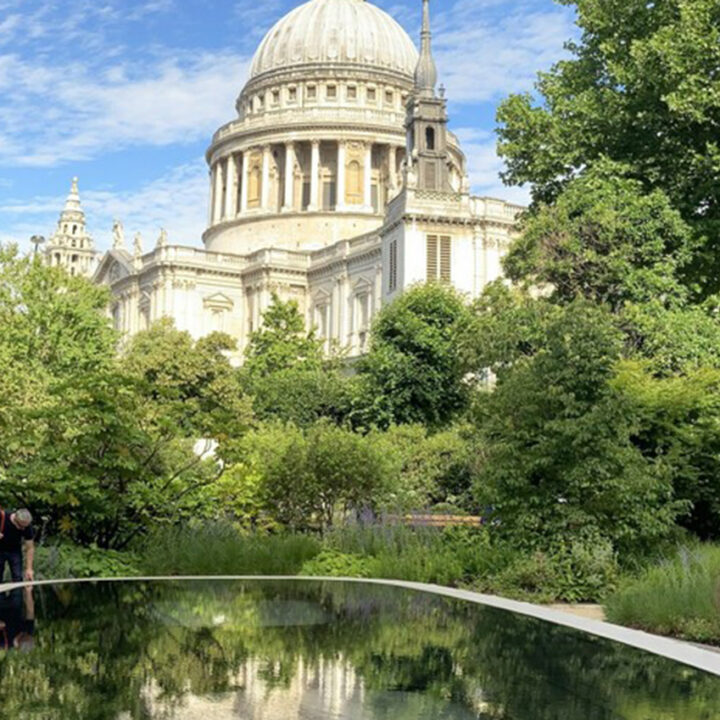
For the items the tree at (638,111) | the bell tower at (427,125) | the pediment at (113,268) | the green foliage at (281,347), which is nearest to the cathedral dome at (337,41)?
the pediment at (113,268)

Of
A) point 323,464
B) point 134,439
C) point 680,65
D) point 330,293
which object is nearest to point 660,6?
point 680,65

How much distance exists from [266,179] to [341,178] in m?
6.99

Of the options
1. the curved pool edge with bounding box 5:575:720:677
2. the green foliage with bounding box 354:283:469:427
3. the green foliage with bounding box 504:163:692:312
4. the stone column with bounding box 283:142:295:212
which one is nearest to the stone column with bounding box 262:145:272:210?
the stone column with bounding box 283:142:295:212

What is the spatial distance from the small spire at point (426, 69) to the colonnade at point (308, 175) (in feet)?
75.6

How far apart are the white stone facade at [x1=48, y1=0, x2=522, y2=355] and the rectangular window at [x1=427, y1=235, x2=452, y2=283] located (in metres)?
0.08

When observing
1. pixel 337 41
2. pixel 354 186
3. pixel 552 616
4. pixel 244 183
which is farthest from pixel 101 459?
pixel 337 41

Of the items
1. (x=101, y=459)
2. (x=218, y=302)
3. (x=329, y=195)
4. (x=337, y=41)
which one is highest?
(x=337, y=41)

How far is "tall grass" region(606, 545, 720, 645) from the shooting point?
1098cm

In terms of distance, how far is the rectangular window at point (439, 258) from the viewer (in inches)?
2319

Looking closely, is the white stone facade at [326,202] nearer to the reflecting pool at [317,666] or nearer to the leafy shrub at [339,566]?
the leafy shrub at [339,566]

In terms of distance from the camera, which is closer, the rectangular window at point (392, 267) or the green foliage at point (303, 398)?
the green foliage at point (303, 398)

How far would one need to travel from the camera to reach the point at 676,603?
456 inches

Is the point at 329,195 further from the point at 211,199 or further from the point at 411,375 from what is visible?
the point at 411,375

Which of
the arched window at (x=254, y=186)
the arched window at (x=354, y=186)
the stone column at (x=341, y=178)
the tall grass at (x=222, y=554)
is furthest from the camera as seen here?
the arched window at (x=254, y=186)
